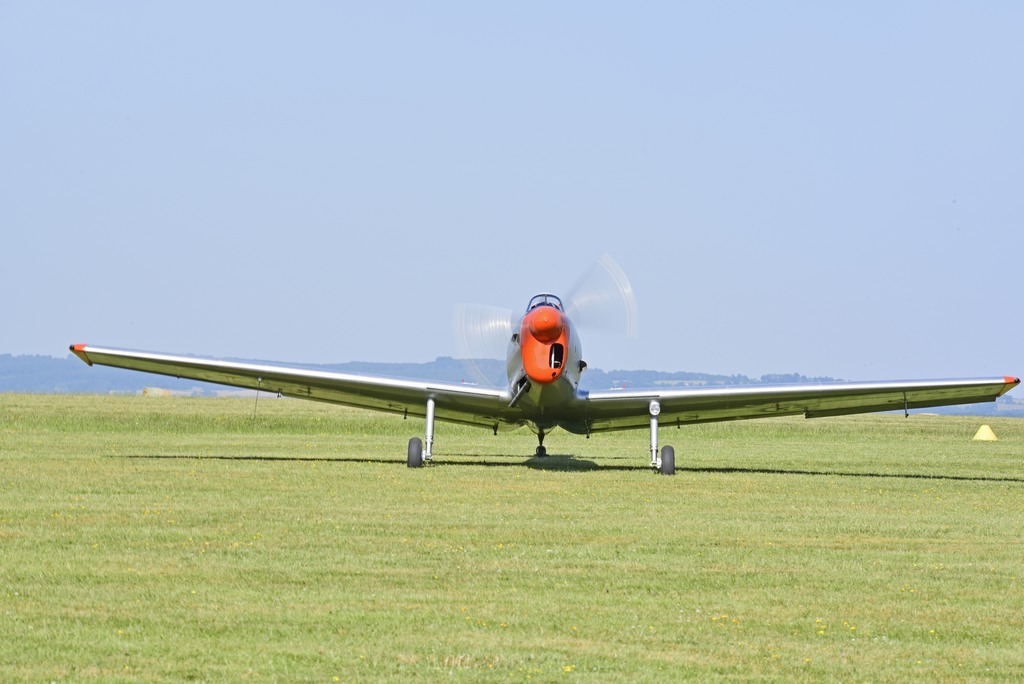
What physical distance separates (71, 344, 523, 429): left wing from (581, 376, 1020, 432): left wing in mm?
1878

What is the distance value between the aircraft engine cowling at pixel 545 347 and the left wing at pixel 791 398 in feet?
5.60

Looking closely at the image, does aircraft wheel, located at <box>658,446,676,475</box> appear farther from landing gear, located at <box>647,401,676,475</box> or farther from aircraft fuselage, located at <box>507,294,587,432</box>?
aircraft fuselage, located at <box>507,294,587,432</box>

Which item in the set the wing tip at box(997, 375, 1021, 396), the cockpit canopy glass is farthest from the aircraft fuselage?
the wing tip at box(997, 375, 1021, 396)

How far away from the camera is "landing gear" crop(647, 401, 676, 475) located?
2200 centimetres

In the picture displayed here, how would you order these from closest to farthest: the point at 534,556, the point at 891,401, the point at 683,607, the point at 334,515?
the point at 683,607 < the point at 534,556 < the point at 334,515 < the point at 891,401

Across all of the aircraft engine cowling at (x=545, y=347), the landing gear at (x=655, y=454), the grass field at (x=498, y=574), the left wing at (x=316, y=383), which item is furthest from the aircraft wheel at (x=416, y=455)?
the landing gear at (x=655, y=454)

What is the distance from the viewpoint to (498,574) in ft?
33.7

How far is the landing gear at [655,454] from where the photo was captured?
72.2ft

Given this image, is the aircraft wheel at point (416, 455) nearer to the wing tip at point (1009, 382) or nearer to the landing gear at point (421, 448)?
the landing gear at point (421, 448)

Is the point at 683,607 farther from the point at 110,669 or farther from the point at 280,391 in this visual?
the point at 280,391

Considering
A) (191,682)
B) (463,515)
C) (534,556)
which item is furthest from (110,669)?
(463,515)

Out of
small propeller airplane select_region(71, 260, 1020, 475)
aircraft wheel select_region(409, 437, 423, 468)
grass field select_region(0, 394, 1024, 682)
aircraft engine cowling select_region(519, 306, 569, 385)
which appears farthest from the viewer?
aircraft wheel select_region(409, 437, 423, 468)

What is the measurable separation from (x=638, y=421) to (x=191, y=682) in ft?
63.8

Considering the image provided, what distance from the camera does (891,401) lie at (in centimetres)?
2422
